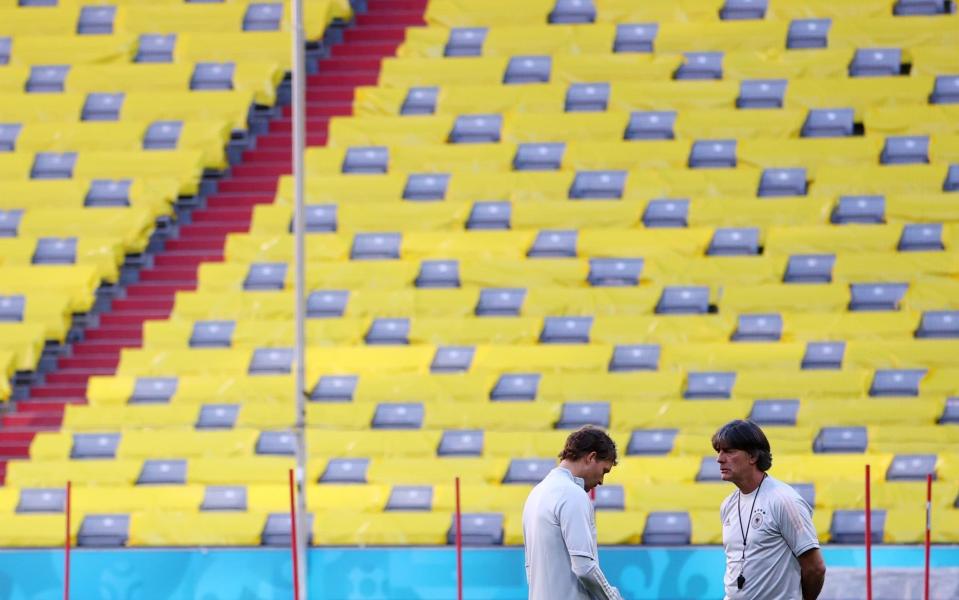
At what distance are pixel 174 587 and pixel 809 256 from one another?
6040 mm

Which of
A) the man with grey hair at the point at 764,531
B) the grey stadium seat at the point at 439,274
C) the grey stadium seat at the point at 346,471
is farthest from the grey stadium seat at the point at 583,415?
the man with grey hair at the point at 764,531

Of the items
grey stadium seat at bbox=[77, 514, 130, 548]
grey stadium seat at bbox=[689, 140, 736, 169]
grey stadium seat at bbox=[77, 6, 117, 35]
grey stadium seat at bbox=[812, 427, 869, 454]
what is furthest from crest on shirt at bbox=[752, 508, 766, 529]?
grey stadium seat at bbox=[77, 6, 117, 35]

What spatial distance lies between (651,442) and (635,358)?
1.08m

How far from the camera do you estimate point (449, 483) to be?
13695mm

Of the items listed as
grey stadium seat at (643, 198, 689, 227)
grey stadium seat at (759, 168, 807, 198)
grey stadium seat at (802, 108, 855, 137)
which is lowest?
grey stadium seat at (643, 198, 689, 227)

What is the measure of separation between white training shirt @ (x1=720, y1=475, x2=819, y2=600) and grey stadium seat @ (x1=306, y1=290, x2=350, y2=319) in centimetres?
960

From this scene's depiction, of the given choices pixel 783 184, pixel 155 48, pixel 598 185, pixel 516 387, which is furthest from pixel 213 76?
pixel 783 184

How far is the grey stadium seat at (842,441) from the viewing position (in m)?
13.9

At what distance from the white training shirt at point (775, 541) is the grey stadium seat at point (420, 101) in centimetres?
1126

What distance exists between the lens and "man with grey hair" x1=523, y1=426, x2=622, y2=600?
611cm

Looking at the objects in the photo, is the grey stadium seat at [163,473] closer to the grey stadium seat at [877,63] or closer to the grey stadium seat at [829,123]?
the grey stadium seat at [829,123]

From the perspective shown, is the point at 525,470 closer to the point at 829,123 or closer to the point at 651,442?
the point at 651,442

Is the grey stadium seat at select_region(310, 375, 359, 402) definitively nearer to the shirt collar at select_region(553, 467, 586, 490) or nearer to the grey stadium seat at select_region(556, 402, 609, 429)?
the grey stadium seat at select_region(556, 402, 609, 429)

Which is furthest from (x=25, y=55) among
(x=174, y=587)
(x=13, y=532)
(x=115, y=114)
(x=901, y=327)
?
(x=901, y=327)
